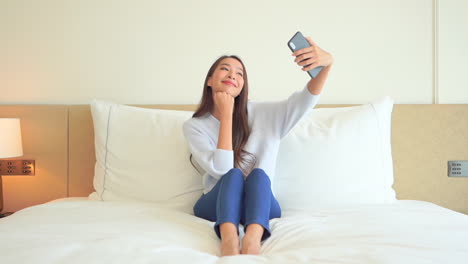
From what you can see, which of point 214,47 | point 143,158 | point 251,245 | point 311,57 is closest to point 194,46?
point 214,47

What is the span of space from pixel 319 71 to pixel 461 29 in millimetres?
1144

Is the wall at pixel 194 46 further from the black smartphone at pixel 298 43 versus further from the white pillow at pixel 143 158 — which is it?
the black smartphone at pixel 298 43

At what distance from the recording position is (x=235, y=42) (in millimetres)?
1938

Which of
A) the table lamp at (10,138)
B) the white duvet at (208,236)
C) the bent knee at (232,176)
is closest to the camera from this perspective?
the white duvet at (208,236)

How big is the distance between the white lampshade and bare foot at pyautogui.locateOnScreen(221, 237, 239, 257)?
1.29 meters

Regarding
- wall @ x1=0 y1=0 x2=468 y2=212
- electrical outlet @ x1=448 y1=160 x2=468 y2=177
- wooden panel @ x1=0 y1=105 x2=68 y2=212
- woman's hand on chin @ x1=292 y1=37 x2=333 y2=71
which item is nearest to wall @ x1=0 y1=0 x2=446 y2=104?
wall @ x1=0 y1=0 x2=468 y2=212

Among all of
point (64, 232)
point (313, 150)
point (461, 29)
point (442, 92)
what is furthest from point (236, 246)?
point (461, 29)

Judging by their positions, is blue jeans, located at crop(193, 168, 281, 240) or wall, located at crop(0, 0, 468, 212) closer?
blue jeans, located at crop(193, 168, 281, 240)

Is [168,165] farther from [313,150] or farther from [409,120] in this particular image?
[409,120]

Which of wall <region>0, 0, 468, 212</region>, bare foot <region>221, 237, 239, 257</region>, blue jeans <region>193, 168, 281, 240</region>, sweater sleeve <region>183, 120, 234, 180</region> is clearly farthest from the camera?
wall <region>0, 0, 468, 212</region>

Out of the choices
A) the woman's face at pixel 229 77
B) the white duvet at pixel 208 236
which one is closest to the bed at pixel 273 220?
the white duvet at pixel 208 236

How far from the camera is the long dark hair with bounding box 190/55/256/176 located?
1423 millimetres

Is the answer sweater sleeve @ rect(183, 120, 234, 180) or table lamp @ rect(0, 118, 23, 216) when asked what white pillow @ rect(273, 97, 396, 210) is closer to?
sweater sleeve @ rect(183, 120, 234, 180)

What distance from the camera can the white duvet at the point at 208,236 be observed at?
785mm
